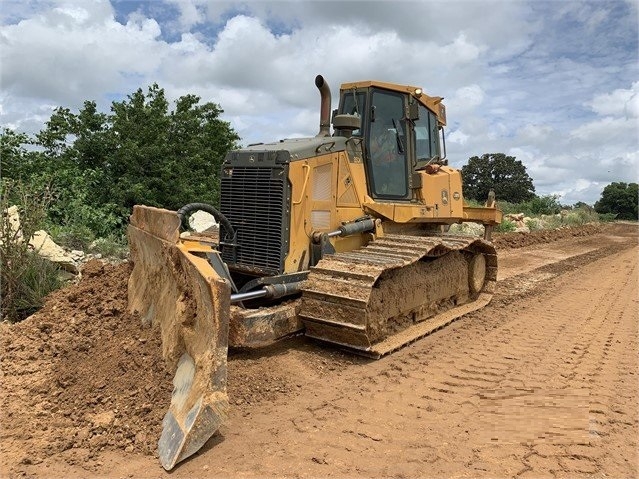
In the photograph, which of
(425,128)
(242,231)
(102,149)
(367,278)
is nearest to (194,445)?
(367,278)

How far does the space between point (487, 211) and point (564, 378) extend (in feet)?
17.3

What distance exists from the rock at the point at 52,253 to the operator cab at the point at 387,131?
14.3 feet

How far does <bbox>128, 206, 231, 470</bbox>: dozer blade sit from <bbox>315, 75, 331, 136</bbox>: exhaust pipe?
253cm

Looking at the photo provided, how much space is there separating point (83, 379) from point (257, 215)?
7.90 ft

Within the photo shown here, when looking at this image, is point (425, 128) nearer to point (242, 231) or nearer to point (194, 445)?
point (242, 231)

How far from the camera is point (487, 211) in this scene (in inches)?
376

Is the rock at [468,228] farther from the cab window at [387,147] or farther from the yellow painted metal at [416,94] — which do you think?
the cab window at [387,147]

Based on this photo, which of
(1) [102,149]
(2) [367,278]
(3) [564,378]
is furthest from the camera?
(1) [102,149]

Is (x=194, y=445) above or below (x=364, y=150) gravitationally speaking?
below

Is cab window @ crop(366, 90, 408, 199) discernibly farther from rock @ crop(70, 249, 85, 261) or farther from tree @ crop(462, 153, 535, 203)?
tree @ crop(462, 153, 535, 203)

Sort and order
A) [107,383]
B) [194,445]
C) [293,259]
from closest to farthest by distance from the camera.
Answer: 1. [194,445]
2. [107,383]
3. [293,259]

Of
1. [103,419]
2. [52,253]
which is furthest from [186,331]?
[52,253]

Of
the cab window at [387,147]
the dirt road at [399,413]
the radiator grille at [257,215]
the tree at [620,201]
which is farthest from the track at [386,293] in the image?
the tree at [620,201]

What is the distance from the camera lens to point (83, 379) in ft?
13.2
